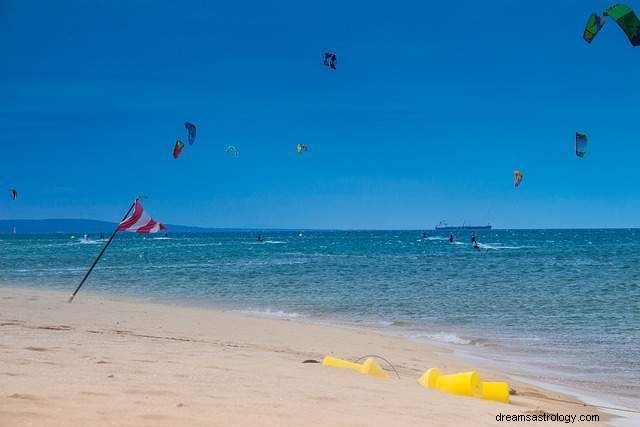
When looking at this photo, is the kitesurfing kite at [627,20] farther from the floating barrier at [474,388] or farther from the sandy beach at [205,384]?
the floating barrier at [474,388]

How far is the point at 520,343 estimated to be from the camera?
529 inches

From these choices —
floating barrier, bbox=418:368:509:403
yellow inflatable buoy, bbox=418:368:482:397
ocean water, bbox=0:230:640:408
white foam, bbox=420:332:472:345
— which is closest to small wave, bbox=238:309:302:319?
ocean water, bbox=0:230:640:408

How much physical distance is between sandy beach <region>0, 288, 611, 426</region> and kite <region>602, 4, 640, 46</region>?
7.50m

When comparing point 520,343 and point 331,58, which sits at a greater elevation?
point 331,58

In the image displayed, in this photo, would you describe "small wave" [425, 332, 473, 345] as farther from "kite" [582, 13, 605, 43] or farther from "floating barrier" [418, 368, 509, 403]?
"kite" [582, 13, 605, 43]

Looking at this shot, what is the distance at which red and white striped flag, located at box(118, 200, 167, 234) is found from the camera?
14477mm

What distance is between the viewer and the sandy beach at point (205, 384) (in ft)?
15.0

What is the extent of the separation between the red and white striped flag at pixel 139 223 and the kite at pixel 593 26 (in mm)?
11701

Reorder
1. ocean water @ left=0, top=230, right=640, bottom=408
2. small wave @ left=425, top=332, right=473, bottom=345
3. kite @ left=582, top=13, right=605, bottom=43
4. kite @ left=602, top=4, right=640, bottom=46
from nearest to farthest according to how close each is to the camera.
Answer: ocean water @ left=0, top=230, right=640, bottom=408 < kite @ left=602, top=4, right=640, bottom=46 < small wave @ left=425, top=332, right=473, bottom=345 < kite @ left=582, top=13, right=605, bottom=43

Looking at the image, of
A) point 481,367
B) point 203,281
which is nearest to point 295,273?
point 203,281

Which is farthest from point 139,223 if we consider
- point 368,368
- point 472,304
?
point 472,304

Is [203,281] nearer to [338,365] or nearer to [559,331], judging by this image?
[559,331]

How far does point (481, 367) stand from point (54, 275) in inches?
1041

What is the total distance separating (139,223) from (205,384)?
30.8 ft
